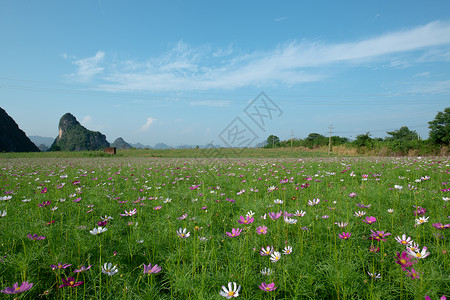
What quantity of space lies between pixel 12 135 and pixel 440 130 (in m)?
79.9

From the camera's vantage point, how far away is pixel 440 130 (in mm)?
15844

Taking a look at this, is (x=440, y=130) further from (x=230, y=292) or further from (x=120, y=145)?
(x=120, y=145)

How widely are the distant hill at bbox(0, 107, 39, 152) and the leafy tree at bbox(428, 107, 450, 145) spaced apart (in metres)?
→ 74.3

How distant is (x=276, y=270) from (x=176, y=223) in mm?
1277

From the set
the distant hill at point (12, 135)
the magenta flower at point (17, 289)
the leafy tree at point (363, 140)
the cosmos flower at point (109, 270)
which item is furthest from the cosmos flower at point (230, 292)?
the distant hill at point (12, 135)

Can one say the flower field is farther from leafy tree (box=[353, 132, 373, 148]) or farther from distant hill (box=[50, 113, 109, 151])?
distant hill (box=[50, 113, 109, 151])

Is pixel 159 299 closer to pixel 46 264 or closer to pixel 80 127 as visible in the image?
pixel 46 264

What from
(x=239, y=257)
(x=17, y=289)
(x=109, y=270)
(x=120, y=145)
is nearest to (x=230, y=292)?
(x=239, y=257)

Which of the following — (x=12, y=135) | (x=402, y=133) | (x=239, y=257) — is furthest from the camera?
(x=402, y=133)

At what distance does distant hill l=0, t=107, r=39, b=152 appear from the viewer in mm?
50000

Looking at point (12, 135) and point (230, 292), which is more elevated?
point (12, 135)

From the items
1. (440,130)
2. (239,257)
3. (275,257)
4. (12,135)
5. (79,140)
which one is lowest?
(239,257)

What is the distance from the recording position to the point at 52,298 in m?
1.33

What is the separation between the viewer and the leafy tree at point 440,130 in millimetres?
15445
